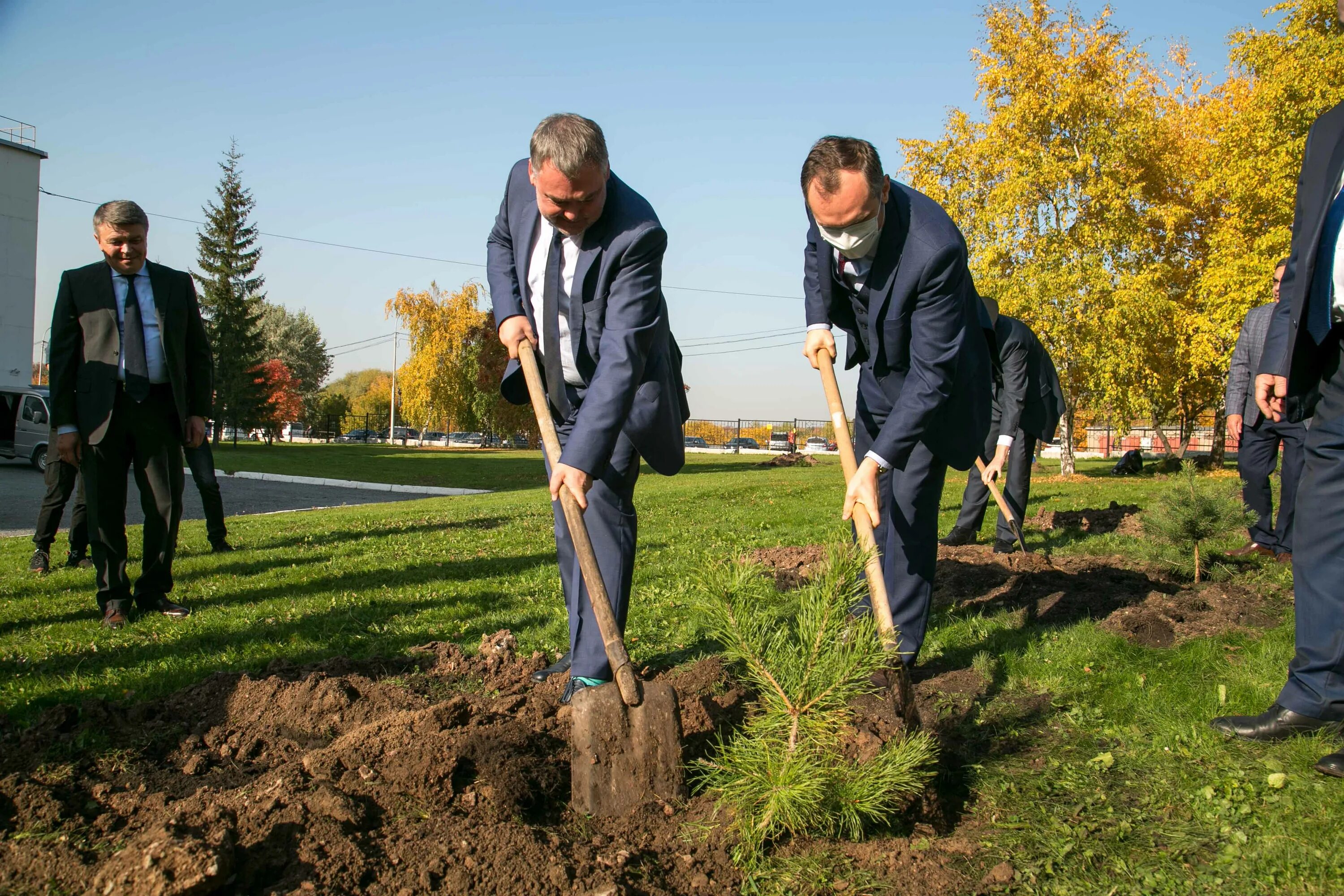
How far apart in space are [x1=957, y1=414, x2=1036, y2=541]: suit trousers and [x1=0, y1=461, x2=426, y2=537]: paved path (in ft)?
26.6

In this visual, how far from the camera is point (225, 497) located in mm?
15281

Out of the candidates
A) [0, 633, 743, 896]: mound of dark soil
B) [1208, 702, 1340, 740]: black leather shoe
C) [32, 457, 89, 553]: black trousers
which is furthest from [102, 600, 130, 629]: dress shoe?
[1208, 702, 1340, 740]: black leather shoe

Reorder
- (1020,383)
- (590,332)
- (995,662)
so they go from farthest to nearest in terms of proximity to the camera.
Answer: (1020,383), (995,662), (590,332)

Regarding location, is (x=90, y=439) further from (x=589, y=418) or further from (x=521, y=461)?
(x=521, y=461)

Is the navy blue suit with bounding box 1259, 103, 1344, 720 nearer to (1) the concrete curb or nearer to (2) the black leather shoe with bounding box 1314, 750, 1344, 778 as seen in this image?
(2) the black leather shoe with bounding box 1314, 750, 1344, 778

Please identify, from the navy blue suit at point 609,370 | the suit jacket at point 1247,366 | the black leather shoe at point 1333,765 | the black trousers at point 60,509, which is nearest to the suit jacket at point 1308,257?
the black leather shoe at point 1333,765

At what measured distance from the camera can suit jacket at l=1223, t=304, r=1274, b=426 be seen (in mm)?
6512

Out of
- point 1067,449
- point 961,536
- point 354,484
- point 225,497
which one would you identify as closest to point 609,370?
point 961,536

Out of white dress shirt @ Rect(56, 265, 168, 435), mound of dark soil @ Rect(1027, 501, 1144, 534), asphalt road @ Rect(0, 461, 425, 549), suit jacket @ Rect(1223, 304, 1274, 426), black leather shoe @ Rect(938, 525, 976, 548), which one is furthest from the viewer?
asphalt road @ Rect(0, 461, 425, 549)

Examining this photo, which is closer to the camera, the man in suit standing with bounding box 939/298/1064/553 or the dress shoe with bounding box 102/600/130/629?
the dress shoe with bounding box 102/600/130/629

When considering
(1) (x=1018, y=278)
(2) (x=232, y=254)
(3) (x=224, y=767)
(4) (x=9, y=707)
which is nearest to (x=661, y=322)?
(3) (x=224, y=767)

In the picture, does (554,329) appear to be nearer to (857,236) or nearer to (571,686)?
(857,236)

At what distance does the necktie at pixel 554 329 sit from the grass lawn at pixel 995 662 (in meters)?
1.32

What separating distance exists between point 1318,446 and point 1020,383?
366 cm
